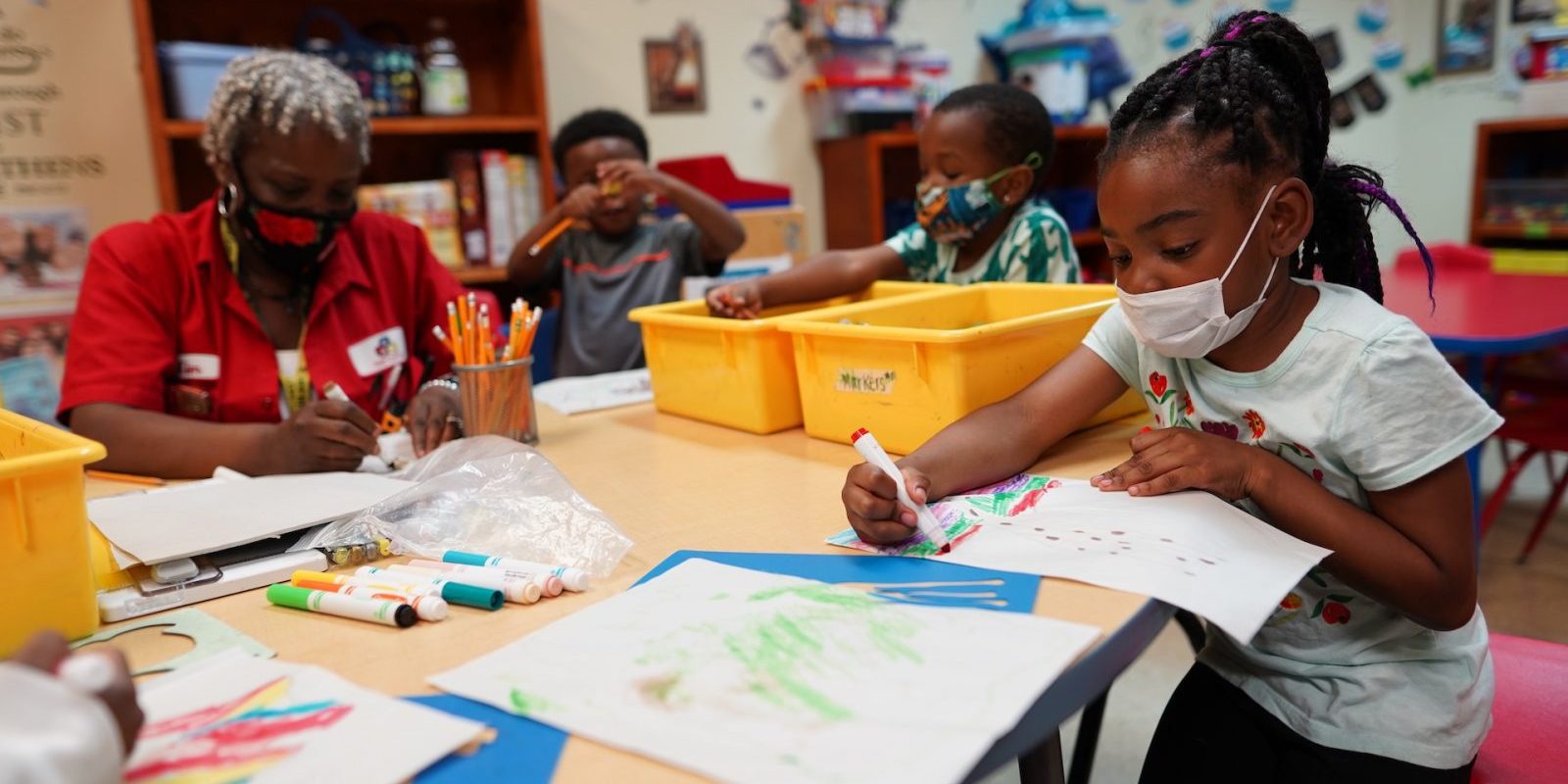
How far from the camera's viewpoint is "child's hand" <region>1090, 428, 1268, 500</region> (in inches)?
35.4

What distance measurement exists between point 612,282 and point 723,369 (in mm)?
1187

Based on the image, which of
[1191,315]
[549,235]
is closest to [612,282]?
[549,235]

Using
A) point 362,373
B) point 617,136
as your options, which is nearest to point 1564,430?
point 617,136

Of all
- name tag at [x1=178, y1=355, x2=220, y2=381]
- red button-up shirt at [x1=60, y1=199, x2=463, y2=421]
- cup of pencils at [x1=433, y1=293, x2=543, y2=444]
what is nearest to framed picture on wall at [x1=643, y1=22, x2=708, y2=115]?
red button-up shirt at [x1=60, y1=199, x2=463, y2=421]

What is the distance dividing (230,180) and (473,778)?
4.33 feet

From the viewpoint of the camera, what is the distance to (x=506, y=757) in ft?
1.93

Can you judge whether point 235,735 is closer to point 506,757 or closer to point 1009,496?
point 506,757

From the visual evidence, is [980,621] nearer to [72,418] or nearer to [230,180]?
[72,418]

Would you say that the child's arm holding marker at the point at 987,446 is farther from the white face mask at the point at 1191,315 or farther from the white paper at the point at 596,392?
the white paper at the point at 596,392

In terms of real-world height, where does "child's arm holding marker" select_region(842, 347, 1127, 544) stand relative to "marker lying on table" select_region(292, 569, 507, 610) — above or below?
above

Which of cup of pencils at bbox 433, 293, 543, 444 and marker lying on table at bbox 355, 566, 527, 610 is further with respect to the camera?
cup of pencils at bbox 433, 293, 543, 444

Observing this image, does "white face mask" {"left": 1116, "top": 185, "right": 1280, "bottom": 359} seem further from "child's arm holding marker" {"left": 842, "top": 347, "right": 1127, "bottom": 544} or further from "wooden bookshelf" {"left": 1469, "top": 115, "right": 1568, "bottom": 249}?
"wooden bookshelf" {"left": 1469, "top": 115, "right": 1568, "bottom": 249}

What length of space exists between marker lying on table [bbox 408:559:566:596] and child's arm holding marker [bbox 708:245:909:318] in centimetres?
75

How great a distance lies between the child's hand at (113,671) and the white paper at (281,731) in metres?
0.04
